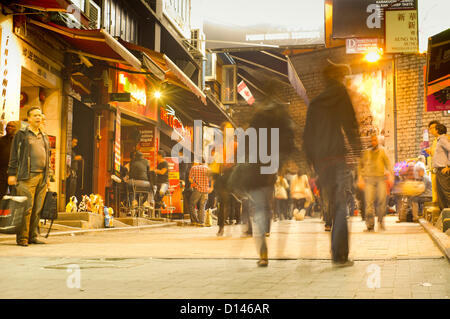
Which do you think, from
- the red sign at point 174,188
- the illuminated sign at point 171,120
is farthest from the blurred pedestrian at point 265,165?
the illuminated sign at point 171,120

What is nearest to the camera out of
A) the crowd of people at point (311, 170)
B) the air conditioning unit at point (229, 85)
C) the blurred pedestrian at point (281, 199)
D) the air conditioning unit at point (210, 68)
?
the crowd of people at point (311, 170)

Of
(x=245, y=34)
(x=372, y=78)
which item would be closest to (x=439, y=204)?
(x=245, y=34)

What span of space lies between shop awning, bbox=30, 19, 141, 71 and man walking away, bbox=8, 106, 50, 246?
4.25 metres

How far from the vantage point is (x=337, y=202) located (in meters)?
5.29

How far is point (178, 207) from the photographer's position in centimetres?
1997

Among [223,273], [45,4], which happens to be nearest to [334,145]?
[223,273]

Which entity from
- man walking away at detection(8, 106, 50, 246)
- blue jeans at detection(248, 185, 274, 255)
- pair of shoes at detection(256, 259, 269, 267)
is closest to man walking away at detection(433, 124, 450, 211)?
blue jeans at detection(248, 185, 274, 255)

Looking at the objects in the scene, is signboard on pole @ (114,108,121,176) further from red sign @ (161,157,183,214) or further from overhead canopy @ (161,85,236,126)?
overhead canopy @ (161,85,236,126)

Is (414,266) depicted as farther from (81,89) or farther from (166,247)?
(81,89)

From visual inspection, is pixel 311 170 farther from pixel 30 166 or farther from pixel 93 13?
pixel 93 13

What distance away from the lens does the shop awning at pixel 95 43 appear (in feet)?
38.4

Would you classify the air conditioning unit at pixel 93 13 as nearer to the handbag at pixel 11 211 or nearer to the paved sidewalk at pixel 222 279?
the handbag at pixel 11 211

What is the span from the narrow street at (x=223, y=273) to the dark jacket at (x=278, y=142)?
32.1 inches

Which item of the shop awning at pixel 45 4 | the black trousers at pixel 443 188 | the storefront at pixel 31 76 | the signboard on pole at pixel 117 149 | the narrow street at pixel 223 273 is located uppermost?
the shop awning at pixel 45 4
